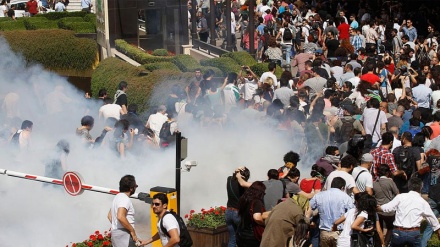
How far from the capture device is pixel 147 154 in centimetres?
1697

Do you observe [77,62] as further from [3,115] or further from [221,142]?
[221,142]

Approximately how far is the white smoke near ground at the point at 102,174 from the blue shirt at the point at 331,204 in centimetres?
292

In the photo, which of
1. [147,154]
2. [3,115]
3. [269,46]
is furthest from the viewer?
[269,46]

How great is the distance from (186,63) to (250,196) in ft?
41.3

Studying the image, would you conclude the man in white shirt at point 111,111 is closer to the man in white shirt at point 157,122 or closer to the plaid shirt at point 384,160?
the man in white shirt at point 157,122

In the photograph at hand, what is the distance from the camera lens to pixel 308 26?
26562 mm

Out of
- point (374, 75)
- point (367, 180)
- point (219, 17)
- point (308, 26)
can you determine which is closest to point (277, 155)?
point (374, 75)

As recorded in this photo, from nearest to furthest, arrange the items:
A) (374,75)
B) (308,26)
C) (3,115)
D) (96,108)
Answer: (374,75), (3,115), (96,108), (308,26)

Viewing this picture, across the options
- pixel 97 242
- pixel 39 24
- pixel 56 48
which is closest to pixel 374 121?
pixel 97 242

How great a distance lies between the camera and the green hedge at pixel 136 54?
25453 millimetres

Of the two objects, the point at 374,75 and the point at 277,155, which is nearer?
the point at 277,155

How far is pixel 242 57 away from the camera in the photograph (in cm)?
2431

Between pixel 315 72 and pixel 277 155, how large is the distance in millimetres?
2213

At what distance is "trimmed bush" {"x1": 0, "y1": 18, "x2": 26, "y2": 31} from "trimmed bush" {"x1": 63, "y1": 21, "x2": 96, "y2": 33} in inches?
52.8
